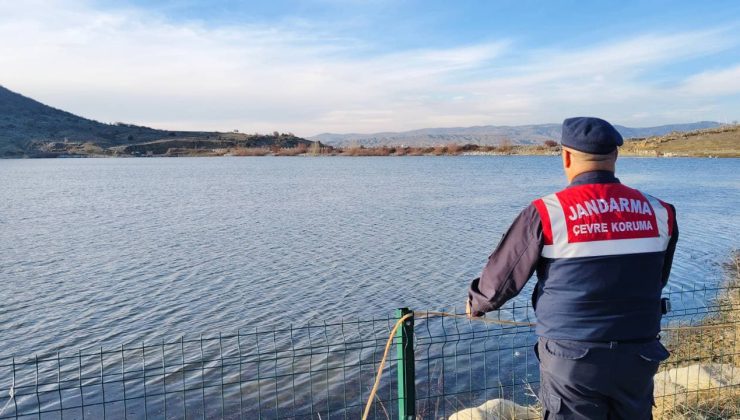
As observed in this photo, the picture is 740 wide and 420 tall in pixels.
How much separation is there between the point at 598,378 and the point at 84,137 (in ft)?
466

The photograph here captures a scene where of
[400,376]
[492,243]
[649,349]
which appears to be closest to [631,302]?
[649,349]

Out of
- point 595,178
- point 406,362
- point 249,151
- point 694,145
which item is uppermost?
point 595,178

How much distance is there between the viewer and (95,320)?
13.2 meters

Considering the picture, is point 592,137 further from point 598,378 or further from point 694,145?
point 694,145

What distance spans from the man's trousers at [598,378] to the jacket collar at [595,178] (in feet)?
2.89

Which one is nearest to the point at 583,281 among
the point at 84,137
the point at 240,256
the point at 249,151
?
the point at 240,256

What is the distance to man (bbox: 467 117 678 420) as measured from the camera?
131 inches

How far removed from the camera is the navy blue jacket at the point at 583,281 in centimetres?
332

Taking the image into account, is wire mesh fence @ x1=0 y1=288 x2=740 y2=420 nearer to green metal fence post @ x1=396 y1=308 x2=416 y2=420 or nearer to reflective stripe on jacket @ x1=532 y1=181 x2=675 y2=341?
green metal fence post @ x1=396 y1=308 x2=416 y2=420

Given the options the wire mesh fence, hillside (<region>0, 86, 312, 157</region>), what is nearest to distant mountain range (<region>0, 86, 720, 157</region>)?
hillside (<region>0, 86, 312, 157</region>)

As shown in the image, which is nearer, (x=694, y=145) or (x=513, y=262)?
(x=513, y=262)

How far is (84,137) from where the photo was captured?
130625mm

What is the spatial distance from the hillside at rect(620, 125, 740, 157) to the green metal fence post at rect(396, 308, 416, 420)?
97.1 metres

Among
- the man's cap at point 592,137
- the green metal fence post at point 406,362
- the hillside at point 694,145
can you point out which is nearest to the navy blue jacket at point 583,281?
the man's cap at point 592,137
